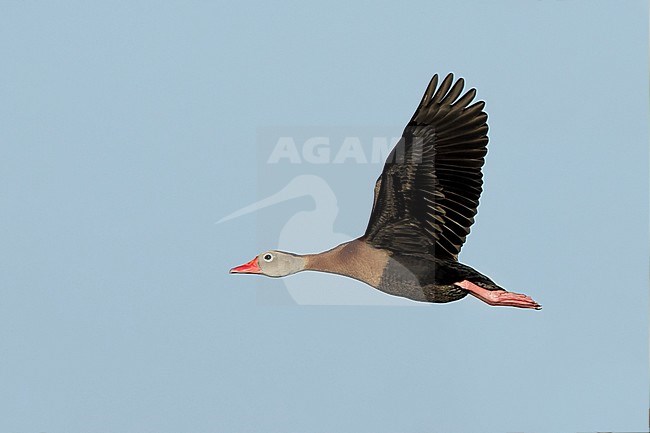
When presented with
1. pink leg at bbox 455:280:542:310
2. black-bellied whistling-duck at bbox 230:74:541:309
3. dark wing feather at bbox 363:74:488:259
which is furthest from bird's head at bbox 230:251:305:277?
pink leg at bbox 455:280:542:310

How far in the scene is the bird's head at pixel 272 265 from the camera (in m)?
14.7

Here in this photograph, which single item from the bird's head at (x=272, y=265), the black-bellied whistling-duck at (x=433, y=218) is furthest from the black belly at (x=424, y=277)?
the bird's head at (x=272, y=265)

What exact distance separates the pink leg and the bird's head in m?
1.74

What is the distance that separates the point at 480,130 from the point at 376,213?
4.33 ft

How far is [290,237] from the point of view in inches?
600

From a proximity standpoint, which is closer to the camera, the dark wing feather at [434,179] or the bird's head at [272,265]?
the dark wing feather at [434,179]

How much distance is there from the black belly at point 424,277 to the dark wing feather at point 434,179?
12 cm

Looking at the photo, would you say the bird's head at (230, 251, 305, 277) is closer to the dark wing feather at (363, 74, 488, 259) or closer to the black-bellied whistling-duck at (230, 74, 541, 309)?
the black-bellied whistling-duck at (230, 74, 541, 309)

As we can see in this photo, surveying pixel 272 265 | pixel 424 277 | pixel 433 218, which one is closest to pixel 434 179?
pixel 433 218

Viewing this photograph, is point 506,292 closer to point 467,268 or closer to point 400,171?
point 467,268

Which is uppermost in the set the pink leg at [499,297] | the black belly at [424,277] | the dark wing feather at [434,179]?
the dark wing feather at [434,179]

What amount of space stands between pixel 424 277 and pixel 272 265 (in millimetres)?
1667

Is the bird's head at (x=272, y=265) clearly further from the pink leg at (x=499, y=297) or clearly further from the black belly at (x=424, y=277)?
the pink leg at (x=499, y=297)

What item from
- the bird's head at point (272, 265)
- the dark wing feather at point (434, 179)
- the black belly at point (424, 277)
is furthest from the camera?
the bird's head at point (272, 265)
